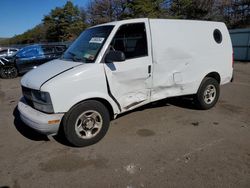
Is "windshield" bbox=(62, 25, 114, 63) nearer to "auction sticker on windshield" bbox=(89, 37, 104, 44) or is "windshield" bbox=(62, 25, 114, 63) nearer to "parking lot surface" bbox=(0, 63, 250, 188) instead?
"auction sticker on windshield" bbox=(89, 37, 104, 44)

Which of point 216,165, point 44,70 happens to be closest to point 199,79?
point 216,165

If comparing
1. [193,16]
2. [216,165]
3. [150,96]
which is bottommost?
[216,165]

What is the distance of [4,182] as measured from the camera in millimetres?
2988

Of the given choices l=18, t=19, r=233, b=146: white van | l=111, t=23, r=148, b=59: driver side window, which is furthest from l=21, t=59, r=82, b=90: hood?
l=111, t=23, r=148, b=59: driver side window

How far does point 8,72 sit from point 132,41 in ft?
32.8

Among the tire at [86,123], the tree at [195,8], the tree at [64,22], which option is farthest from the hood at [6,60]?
the tree at [64,22]

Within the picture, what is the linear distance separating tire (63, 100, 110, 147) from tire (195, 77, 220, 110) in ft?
7.80

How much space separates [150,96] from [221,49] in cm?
215

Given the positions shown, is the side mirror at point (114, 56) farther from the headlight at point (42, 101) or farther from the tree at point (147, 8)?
the tree at point (147, 8)

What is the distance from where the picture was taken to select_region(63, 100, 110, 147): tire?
11.6ft

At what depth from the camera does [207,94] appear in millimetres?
5320

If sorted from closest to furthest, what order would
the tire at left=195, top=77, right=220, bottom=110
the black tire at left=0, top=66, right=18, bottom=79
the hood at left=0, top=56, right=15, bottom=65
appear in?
the tire at left=195, top=77, right=220, bottom=110 < the hood at left=0, top=56, right=15, bottom=65 < the black tire at left=0, top=66, right=18, bottom=79

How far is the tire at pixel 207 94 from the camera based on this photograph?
5.12 meters

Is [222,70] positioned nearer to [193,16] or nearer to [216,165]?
[216,165]
